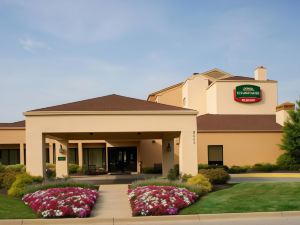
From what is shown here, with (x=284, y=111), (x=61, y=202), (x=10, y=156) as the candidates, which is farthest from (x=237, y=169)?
(x=61, y=202)

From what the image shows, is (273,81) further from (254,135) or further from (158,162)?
(158,162)

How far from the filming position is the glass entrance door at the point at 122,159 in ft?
129

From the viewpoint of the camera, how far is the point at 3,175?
21453mm

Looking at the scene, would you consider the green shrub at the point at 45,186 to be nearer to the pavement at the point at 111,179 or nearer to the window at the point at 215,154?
the pavement at the point at 111,179

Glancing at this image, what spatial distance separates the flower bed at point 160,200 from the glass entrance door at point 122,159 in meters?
22.4

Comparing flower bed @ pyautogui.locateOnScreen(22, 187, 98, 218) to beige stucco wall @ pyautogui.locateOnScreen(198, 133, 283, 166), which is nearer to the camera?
flower bed @ pyautogui.locateOnScreen(22, 187, 98, 218)

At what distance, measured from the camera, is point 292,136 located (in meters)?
35.1

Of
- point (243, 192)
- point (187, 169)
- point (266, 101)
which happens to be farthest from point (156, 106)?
point (266, 101)

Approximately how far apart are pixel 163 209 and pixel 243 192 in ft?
17.0

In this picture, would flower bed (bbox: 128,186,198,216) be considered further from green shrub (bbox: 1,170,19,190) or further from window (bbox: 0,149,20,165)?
window (bbox: 0,149,20,165)

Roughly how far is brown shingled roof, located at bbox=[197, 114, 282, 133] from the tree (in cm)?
186

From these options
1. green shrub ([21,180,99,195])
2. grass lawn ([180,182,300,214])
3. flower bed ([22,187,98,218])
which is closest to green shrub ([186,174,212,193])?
grass lawn ([180,182,300,214])

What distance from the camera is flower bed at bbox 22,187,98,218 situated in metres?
13.8

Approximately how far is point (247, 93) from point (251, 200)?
101 feet
